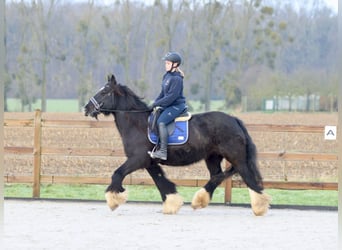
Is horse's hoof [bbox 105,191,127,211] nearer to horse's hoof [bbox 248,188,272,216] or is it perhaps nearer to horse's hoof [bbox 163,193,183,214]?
horse's hoof [bbox 163,193,183,214]

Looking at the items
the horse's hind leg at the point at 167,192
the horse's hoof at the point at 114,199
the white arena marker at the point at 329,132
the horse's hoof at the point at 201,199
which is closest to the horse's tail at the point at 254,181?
the horse's hoof at the point at 201,199

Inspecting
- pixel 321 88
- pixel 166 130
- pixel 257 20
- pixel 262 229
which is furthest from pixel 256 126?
pixel 257 20

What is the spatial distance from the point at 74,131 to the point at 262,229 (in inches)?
652

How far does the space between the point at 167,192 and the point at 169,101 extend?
125 centimetres

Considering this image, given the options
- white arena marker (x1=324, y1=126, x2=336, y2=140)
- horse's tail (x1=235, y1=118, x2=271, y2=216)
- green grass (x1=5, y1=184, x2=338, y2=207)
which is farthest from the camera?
green grass (x1=5, y1=184, x2=338, y2=207)

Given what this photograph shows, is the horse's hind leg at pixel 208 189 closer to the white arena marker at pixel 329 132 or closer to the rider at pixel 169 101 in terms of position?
the rider at pixel 169 101

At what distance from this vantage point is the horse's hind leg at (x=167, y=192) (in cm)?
1115

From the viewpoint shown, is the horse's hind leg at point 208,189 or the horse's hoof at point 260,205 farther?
the horse's hind leg at point 208,189

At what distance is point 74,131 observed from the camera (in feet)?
84.6

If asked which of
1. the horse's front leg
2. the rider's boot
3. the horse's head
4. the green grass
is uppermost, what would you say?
the horse's head

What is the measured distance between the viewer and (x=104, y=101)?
1139 centimetres

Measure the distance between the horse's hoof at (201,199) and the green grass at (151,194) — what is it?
1515mm

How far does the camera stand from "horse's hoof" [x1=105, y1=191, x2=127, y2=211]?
10945 mm

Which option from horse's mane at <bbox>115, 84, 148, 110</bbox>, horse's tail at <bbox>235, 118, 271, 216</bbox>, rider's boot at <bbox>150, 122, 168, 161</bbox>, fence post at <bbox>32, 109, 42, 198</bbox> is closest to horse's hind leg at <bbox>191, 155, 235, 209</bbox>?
horse's tail at <bbox>235, 118, 271, 216</bbox>
